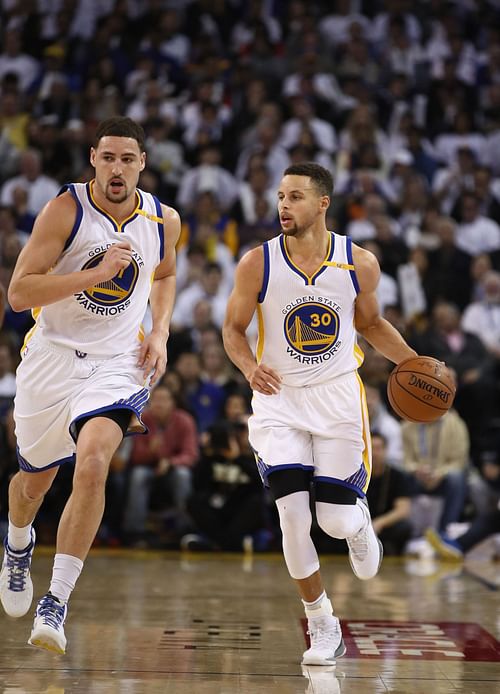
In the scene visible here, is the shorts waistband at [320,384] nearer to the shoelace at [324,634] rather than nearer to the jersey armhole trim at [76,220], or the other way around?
the shoelace at [324,634]

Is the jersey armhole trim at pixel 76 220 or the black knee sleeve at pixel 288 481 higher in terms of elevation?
the jersey armhole trim at pixel 76 220

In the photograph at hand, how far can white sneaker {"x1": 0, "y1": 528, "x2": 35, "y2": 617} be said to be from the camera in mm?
5441

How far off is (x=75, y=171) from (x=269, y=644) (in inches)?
364

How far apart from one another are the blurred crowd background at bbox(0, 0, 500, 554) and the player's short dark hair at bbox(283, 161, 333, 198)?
4.73 m

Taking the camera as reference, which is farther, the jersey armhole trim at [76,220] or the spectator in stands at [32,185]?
the spectator in stands at [32,185]

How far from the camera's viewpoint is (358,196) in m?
13.0

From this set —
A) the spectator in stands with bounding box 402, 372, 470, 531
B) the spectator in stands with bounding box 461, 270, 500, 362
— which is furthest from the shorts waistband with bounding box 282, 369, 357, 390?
the spectator in stands with bounding box 461, 270, 500, 362

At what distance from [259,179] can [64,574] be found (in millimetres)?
8712

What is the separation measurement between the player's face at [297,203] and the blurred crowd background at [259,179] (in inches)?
187

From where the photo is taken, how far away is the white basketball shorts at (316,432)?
213 inches

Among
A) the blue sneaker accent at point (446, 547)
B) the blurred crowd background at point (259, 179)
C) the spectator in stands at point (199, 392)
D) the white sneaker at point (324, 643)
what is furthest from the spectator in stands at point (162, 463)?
the white sneaker at point (324, 643)

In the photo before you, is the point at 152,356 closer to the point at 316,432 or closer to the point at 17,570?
the point at 316,432

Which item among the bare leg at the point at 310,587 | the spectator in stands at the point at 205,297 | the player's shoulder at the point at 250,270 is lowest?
the bare leg at the point at 310,587

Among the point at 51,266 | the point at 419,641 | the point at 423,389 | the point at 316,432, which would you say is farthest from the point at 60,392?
the point at 419,641
